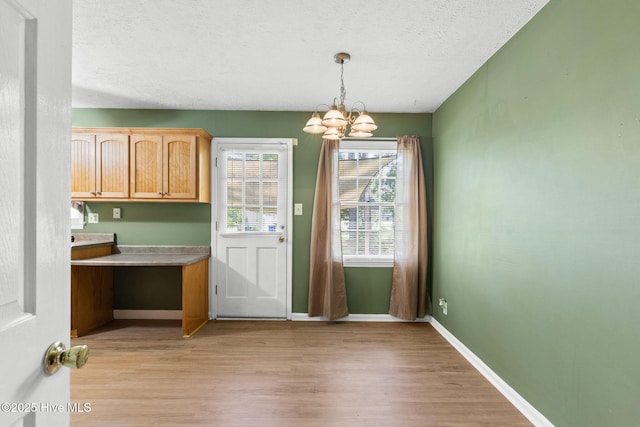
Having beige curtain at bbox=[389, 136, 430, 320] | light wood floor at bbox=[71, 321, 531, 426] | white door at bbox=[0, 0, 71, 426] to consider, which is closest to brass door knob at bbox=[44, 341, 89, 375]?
white door at bbox=[0, 0, 71, 426]

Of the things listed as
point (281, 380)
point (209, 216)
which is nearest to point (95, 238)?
point (209, 216)

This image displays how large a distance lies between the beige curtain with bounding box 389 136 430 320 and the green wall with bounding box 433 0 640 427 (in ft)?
3.26

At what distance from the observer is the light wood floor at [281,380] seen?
2205mm

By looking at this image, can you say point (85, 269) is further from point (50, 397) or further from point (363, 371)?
point (50, 397)

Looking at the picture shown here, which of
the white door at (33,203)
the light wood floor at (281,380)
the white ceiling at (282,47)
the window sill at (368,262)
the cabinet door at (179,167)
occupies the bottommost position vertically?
the light wood floor at (281,380)

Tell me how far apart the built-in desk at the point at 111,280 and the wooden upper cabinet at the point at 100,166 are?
65 cm

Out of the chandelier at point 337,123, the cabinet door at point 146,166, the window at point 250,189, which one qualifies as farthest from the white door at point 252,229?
the chandelier at point 337,123

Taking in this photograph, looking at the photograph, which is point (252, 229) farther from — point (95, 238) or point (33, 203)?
point (33, 203)

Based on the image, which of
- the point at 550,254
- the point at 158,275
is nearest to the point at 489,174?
the point at 550,254

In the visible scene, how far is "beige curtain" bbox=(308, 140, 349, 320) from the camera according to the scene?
13.6 feet

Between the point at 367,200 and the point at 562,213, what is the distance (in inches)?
96.7

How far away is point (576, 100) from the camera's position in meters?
1.86

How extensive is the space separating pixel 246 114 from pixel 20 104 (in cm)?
380

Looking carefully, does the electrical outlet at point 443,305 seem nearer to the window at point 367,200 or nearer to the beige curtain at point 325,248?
the window at point 367,200
